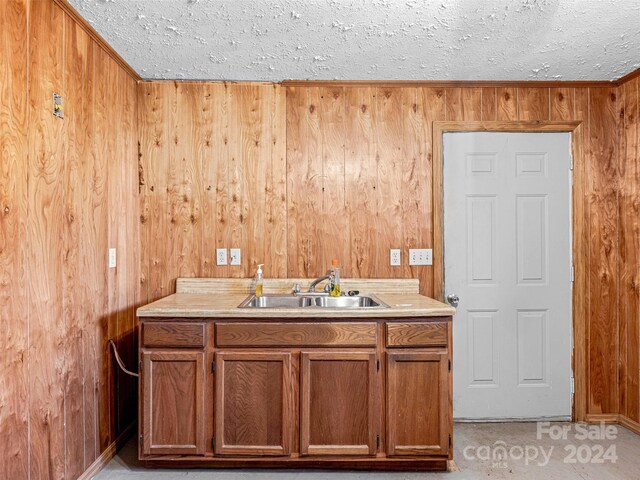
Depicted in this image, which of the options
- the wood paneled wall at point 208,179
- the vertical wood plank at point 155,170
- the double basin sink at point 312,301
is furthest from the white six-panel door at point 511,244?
the vertical wood plank at point 155,170

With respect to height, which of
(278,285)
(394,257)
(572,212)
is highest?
(572,212)

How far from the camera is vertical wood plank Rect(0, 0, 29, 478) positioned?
151 cm

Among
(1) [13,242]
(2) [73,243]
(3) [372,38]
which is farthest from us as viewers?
(3) [372,38]

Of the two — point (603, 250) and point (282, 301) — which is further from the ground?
point (603, 250)

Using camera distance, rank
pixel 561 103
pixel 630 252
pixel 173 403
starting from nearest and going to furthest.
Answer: pixel 173 403 < pixel 630 252 < pixel 561 103

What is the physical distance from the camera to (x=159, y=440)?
209 cm

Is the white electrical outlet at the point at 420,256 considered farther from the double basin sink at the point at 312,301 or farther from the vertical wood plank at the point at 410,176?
the double basin sink at the point at 312,301

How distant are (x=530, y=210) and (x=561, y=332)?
0.87 metres

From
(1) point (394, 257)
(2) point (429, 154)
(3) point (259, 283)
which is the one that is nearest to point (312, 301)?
(3) point (259, 283)

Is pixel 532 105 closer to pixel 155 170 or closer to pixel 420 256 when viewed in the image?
pixel 420 256

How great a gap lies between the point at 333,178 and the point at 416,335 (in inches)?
48.3

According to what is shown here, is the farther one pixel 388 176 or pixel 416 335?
pixel 388 176

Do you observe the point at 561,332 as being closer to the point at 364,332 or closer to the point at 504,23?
the point at 364,332

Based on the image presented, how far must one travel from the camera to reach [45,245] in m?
1.76
